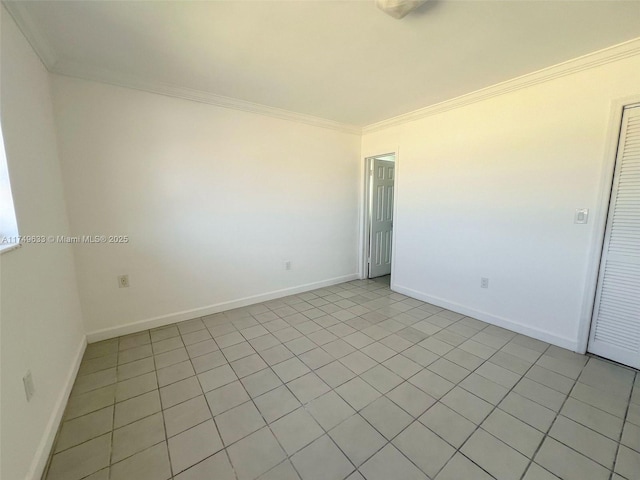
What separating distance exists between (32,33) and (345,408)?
315 cm

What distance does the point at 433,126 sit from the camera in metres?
3.08

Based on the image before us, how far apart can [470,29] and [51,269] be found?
321 centimetres

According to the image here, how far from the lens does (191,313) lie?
286 cm

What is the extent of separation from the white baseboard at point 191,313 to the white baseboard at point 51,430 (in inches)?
18.4

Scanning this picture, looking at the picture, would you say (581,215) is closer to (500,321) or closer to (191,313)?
(500,321)

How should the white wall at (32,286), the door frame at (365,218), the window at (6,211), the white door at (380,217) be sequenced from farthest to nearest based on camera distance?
1. the white door at (380,217)
2. the door frame at (365,218)
3. the window at (6,211)
4. the white wall at (32,286)

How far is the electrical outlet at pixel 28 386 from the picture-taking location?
3.98 ft

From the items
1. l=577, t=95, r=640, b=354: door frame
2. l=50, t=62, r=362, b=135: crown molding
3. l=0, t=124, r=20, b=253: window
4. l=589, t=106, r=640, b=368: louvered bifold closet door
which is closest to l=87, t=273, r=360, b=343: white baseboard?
l=0, t=124, r=20, b=253: window

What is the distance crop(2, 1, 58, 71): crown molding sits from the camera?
4.77 feet

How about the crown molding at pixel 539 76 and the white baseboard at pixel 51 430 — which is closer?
the white baseboard at pixel 51 430

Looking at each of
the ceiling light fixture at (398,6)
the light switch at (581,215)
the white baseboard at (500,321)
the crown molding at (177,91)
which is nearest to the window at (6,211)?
the crown molding at (177,91)

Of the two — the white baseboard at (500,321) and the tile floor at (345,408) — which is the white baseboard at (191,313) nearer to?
the tile floor at (345,408)

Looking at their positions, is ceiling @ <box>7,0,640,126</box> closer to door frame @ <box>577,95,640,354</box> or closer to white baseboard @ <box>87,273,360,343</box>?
door frame @ <box>577,95,640,354</box>

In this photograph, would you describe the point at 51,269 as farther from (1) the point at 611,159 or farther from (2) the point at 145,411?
(1) the point at 611,159
